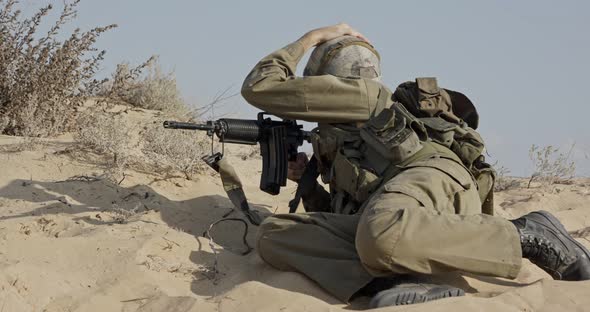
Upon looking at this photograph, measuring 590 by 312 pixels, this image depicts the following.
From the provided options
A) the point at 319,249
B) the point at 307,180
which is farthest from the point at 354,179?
the point at 307,180

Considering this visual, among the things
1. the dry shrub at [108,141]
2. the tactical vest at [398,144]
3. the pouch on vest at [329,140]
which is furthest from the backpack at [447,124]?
the dry shrub at [108,141]

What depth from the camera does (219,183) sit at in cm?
670

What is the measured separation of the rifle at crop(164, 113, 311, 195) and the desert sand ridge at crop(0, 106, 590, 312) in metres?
0.41

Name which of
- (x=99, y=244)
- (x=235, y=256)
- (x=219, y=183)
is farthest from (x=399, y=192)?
(x=219, y=183)

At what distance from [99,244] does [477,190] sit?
2.13 m

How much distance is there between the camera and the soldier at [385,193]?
4.21 metres

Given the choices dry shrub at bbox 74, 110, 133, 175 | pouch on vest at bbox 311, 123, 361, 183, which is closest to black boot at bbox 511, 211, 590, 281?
pouch on vest at bbox 311, 123, 361, 183

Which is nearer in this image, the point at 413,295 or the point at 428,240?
the point at 413,295

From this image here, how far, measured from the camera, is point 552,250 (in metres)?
4.64

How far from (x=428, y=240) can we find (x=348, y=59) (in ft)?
5.01

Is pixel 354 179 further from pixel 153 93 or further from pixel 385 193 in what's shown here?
pixel 153 93

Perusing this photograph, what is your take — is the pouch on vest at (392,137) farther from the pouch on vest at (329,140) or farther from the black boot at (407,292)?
the black boot at (407,292)

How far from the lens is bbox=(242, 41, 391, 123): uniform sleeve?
498 cm

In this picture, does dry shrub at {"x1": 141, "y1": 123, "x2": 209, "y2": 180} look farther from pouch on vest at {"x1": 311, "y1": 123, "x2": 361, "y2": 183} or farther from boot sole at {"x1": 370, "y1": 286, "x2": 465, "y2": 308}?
boot sole at {"x1": 370, "y1": 286, "x2": 465, "y2": 308}
